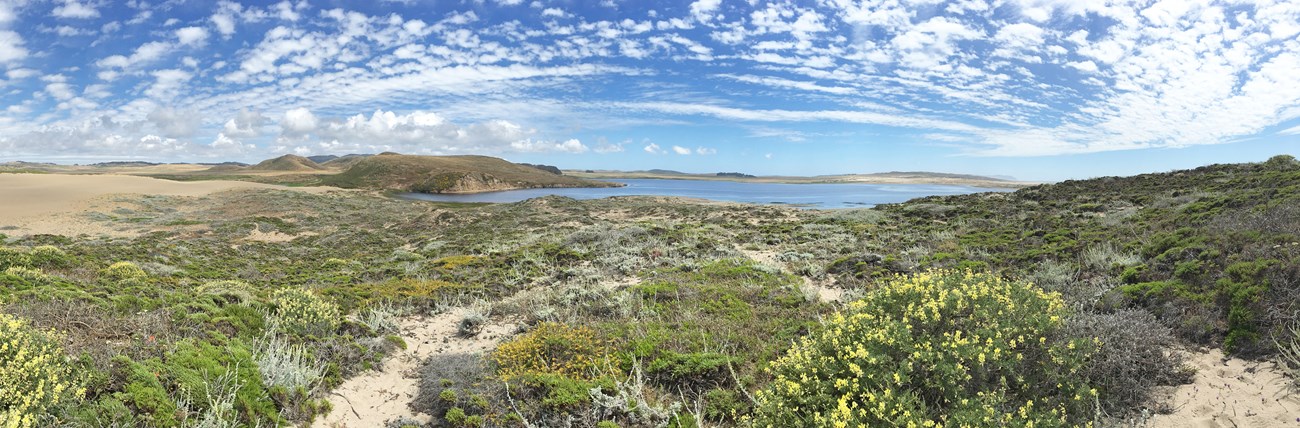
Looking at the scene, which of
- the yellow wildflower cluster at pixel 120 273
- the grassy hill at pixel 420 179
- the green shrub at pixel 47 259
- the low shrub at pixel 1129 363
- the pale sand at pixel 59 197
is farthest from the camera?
the grassy hill at pixel 420 179

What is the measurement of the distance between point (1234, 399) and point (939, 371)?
3022mm

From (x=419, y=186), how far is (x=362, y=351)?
99623 millimetres

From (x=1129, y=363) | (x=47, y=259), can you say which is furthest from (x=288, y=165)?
(x=1129, y=363)

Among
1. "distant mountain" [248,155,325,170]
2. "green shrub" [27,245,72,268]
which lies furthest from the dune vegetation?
"distant mountain" [248,155,325,170]

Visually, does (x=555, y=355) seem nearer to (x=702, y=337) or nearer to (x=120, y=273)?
(x=702, y=337)

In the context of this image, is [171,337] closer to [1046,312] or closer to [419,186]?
[1046,312]

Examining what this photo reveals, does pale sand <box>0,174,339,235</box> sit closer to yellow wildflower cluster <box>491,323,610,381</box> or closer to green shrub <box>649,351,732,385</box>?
yellow wildflower cluster <box>491,323,610,381</box>

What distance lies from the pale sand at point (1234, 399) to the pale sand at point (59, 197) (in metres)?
46.0

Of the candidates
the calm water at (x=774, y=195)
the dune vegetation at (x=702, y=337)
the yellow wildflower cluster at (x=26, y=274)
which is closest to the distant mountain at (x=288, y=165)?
the calm water at (x=774, y=195)

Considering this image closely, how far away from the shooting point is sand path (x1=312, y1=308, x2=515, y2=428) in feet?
19.4

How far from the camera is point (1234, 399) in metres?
4.77

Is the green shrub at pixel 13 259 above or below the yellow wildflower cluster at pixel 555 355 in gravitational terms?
above

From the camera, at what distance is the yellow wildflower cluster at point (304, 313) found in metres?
7.63

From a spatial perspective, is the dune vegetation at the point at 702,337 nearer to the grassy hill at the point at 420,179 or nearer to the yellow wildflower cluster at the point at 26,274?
the yellow wildflower cluster at the point at 26,274
